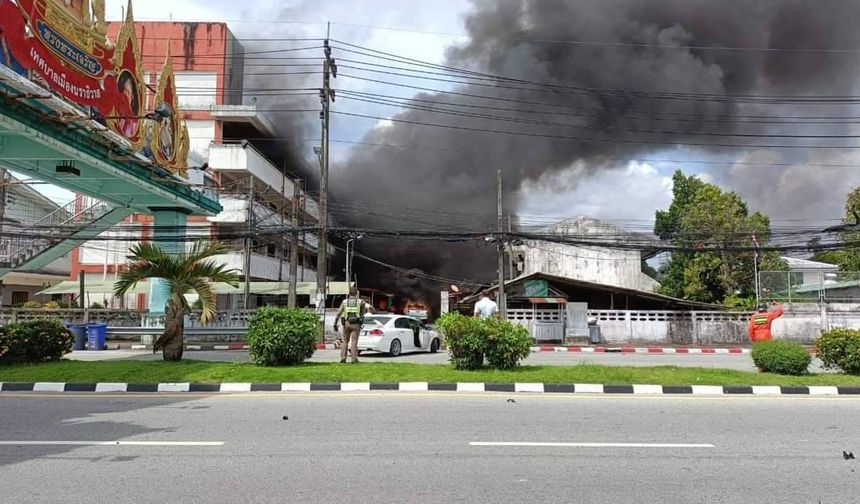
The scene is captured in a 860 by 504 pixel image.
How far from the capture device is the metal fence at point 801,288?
2592 centimetres

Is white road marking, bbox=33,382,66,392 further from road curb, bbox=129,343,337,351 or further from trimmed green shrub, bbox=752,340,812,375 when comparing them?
trimmed green shrub, bbox=752,340,812,375

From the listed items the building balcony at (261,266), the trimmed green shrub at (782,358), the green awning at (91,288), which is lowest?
the trimmed green shrub at (782,358)

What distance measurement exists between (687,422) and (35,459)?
6.92 metres

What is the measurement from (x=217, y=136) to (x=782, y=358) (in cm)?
3320

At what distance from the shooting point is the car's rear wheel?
17.1 metres

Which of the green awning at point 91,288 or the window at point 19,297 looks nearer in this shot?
the green awning at point 91,288

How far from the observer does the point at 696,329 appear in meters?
25.4

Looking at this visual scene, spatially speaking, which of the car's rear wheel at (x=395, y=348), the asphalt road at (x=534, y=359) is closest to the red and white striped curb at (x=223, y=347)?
the asphalt road at (x=534, y=359)

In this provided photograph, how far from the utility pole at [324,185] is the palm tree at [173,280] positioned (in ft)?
31.9

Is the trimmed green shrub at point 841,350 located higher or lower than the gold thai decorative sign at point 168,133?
lower

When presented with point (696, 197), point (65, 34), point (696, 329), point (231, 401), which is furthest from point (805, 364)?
point (696, 197)

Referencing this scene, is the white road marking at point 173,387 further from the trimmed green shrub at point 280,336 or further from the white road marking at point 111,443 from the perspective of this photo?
the white road marking at point 111,443

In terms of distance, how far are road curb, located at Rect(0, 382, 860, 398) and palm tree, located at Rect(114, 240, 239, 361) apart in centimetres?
207

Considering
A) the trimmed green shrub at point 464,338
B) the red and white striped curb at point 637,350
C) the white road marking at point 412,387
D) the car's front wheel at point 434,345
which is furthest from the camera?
the red and white striped curb at point 637,350
